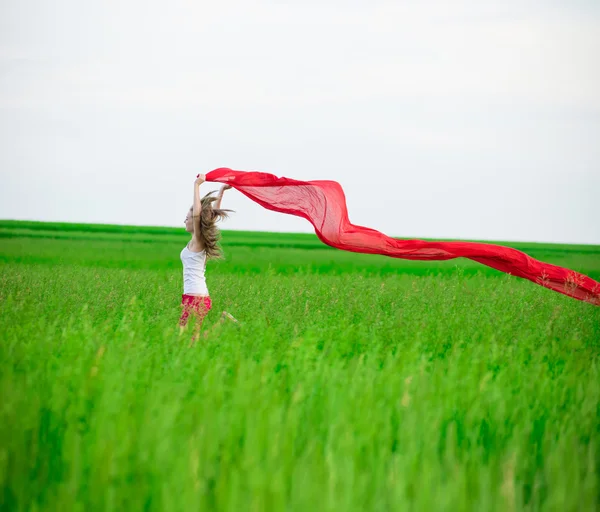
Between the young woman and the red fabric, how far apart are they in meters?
0.73

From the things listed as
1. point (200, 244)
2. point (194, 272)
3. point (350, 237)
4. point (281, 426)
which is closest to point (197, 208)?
point (200, 244)

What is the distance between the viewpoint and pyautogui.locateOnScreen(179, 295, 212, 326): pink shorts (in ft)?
21.6

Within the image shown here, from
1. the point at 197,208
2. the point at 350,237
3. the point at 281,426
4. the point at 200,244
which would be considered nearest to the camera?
the point at 281,426

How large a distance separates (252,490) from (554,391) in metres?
2.59

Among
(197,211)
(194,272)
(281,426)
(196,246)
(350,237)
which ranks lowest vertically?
(281,426)

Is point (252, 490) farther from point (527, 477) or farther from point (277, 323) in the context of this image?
point (277, 323)

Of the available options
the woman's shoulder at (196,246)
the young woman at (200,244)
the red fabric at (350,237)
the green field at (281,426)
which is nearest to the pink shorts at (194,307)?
the young woman at (200,244)

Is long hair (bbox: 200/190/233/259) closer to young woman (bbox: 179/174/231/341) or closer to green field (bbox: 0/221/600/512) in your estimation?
young woman (bbox: 179/174/231/341)

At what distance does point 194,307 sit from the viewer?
6867mm

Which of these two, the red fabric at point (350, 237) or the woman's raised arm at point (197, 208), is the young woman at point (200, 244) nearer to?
the woman's raised arm at point (197, 208)

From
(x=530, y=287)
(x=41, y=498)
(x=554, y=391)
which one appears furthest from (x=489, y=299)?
(x=41, y=498)

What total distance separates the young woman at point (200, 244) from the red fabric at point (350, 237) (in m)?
0.73

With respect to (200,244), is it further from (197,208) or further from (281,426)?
(281,426)

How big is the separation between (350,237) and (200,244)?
169 centimetres
